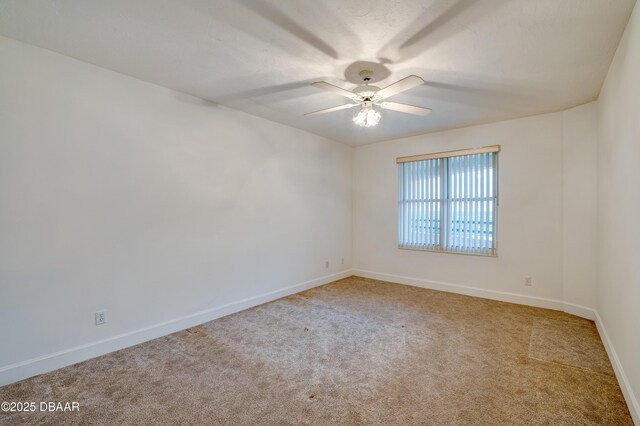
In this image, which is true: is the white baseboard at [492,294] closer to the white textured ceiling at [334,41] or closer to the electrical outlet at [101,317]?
the white textured ceiling at [334,41]

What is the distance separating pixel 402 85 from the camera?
2271 millimetres

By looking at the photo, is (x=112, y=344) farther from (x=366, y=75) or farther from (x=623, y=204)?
(x=623, y=204)

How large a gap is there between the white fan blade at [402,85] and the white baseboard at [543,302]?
Answer: 242 centimetres

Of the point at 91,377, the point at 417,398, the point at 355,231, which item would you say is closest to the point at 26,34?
the point at 91,377

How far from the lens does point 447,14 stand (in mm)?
1828

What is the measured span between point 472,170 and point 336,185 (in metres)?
2.17

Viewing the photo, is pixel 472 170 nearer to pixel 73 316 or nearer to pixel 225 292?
pixel 225 292

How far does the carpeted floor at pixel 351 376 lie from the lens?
183 centimetres

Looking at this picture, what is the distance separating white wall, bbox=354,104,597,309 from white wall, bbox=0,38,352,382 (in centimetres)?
257

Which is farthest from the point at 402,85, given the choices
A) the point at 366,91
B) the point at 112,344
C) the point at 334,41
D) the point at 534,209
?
the point at 112,344

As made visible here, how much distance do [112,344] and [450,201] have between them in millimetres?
4476

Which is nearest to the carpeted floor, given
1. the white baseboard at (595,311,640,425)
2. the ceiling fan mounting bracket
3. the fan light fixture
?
the white baseboard at (595,311,640,425)

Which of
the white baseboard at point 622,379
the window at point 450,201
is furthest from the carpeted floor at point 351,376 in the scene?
the window at point 450,201

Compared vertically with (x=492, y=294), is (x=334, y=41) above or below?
above
